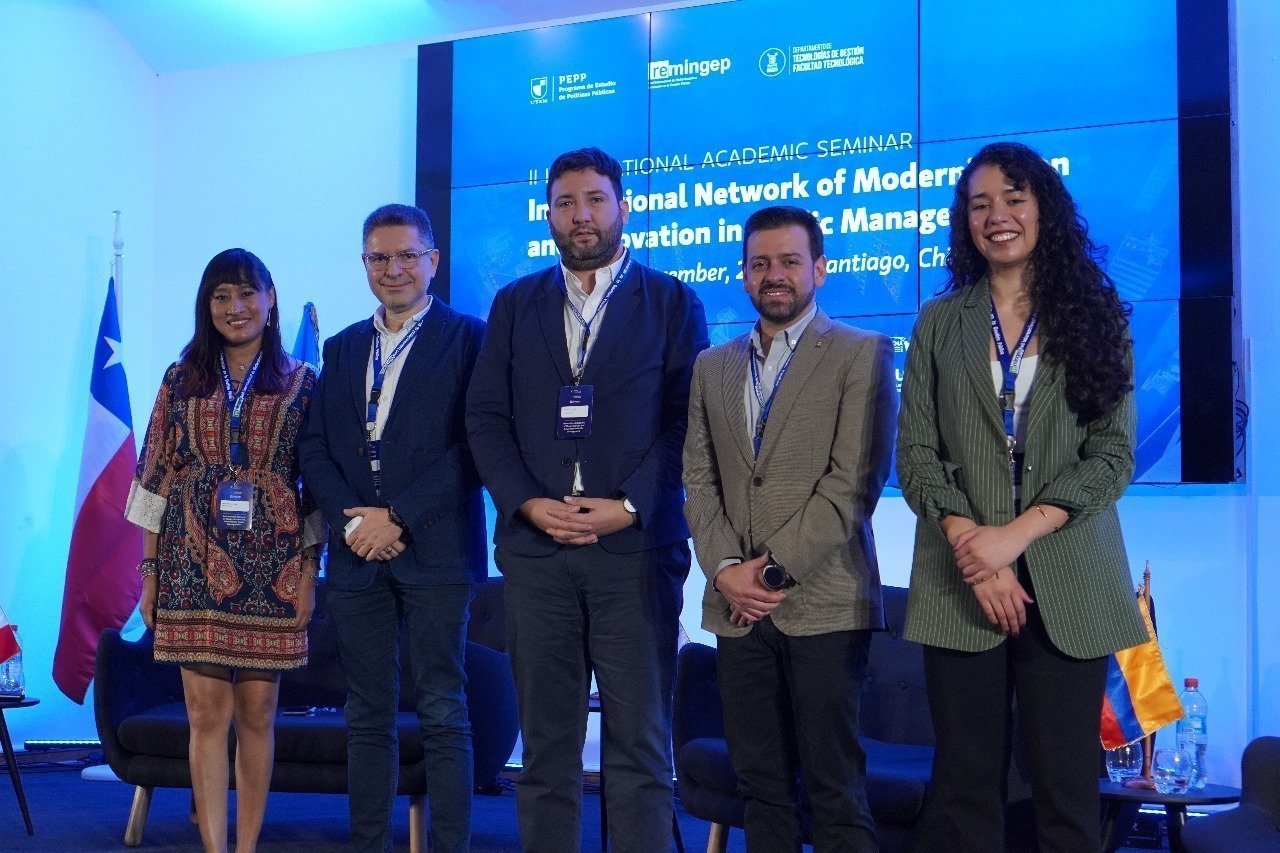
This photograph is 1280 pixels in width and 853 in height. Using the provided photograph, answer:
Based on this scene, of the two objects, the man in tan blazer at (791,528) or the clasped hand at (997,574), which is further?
the man in tan blazer at (791,528)

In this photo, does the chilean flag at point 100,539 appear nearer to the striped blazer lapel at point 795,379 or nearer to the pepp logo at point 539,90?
the pepp logo at point 539,90

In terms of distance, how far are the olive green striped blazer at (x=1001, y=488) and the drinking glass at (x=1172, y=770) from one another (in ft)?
3.21

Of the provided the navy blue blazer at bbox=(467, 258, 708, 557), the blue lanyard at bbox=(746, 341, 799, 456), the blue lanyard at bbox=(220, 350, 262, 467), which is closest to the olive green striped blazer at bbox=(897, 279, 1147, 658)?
the blue lanyard at bbox=(746, 341, 799, 456)

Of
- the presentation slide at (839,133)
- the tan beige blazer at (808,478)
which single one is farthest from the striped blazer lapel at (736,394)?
the presentation slide at (839,133)

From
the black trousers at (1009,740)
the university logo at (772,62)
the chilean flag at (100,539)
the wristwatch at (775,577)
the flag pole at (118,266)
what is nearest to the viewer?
the black trousers at (1009,740)

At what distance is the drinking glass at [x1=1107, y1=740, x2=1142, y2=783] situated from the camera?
10.7 ft

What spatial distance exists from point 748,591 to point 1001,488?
22.1 inches

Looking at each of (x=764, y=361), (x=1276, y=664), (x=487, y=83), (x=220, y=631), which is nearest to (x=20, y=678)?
(x=220, y=631)

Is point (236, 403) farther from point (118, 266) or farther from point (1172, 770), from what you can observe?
point (118, 266)

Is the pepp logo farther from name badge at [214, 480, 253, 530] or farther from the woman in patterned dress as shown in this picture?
name badge at [214, 480, 253, 530]

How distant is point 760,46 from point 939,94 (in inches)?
30.8

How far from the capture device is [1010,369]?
7.95 ft

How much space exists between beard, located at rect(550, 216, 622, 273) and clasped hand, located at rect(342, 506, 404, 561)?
77 cm

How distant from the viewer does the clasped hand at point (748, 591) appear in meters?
2.61
